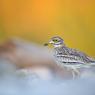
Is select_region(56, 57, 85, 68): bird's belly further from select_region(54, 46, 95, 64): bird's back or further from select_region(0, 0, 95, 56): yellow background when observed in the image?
select_region(0, 0, 95, 56): yellow background

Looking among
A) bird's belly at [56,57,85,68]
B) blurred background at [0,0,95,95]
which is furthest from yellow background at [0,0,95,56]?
→ bird's belly at [56,57,85,68]

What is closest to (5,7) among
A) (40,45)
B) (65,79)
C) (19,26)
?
(19,26)

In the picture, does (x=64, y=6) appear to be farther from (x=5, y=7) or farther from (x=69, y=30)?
(x=5, y=7)

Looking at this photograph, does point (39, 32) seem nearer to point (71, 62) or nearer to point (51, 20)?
point (51, 20)

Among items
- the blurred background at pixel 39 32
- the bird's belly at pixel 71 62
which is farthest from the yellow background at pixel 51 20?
the bird's belly at pixel 71 62

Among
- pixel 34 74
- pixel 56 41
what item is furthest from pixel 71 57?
pixel 34 74
